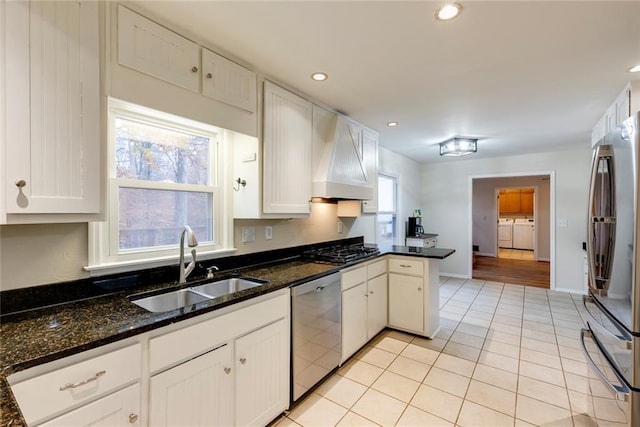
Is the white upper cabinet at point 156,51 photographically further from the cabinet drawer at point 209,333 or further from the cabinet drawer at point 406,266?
the cabinet drawer at point 406,266

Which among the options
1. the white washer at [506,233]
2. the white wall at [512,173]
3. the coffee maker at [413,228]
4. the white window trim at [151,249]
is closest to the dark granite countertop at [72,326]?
the white window trim at [151,249]

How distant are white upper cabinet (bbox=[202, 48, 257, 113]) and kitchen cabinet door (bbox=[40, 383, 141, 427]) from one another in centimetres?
162

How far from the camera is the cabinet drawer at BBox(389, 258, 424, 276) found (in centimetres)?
307

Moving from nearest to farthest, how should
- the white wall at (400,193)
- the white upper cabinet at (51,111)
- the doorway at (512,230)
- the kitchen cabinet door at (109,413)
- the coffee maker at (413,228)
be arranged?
the kitchen cabinet door at (109,413) < the white upper cabinet at (51,111) < the white wall at (400,193) < the coffee maker at (413,228) < the doorway at (512,230)

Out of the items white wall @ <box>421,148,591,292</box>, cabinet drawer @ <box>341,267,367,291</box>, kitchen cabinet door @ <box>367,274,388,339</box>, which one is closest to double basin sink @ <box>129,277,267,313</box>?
cabinet drawer @ <box>341,267,367,291</box>

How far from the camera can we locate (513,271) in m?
6.42

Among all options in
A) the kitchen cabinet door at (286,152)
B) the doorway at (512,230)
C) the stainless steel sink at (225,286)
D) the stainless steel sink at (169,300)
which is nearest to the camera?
the stainless steel sink at (169,300)

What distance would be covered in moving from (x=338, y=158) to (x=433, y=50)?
1280mm

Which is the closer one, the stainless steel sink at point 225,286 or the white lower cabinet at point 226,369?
the white lower cabinet at point 226,369

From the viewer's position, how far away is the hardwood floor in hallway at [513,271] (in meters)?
5.59

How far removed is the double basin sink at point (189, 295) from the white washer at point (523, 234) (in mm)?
9951

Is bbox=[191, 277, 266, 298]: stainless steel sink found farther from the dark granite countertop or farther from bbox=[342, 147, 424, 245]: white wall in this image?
bbox=[342, 147, 424, 245]: white wall

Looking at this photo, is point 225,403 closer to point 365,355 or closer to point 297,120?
point 365,355

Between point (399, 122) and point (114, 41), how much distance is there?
282 cm
